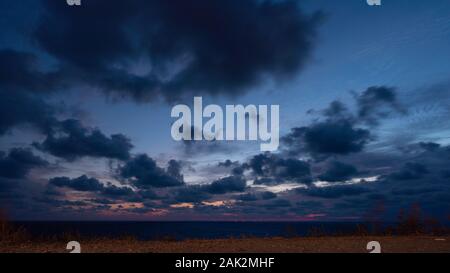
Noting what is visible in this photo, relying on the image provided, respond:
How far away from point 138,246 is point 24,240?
216 inches

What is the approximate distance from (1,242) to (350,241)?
1478 centimetres

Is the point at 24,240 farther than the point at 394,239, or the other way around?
the point at 394,239

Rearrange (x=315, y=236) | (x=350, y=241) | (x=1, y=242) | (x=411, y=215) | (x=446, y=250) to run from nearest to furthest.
A: 1. (x=446, y=250)
2. (x=1, y=242)
3. (x=350, y=241)
4. (x=315, y=236)
5. (x=411, y=215)

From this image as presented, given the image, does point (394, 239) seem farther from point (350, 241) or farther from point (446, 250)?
point (446, 250)
